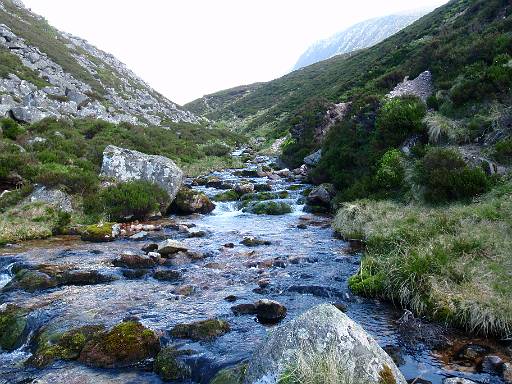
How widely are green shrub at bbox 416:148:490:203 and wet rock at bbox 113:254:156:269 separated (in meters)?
10.3

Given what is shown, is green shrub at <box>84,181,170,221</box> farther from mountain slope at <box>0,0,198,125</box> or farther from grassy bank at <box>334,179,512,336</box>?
mountain slope at <box>0,0,198,125</box>

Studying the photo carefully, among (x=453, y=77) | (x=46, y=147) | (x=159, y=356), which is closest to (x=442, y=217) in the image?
(x=159, y=356)

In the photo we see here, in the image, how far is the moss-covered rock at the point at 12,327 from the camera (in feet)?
29.9

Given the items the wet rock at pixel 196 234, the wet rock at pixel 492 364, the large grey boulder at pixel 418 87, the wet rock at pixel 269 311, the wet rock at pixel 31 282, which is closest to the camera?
the wet rock at pixel 492 364

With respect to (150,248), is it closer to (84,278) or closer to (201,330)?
(84,278)

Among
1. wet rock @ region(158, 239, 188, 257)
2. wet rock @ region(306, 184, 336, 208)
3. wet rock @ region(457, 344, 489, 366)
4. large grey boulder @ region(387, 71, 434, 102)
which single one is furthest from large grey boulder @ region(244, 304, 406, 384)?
large grey boulder @ region(387, 71, 434, 102)

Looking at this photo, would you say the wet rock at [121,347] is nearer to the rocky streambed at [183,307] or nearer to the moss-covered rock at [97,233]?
the rocky streambed at [183,307]

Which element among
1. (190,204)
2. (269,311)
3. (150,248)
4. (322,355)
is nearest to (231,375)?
A: (322,355)

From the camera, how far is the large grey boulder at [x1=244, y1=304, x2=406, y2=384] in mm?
5605

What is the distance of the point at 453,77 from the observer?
23.9 m

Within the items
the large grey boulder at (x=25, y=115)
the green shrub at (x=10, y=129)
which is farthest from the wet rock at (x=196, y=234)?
the large grey boulder at (x=25, y=115)

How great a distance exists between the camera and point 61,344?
8609 millimetres

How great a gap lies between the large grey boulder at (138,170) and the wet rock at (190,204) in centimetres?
44

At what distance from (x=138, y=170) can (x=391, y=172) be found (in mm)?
13068
